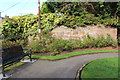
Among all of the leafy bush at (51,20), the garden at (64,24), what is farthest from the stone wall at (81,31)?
the leafy bush at (51,20)

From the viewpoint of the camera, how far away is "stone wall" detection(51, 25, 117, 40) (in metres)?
13.7

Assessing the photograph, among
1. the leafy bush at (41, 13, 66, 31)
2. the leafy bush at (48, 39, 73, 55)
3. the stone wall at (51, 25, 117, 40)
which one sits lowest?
the leafy bush at (48, 39, 73, 55)

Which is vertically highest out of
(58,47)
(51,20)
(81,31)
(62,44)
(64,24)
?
(51,20)

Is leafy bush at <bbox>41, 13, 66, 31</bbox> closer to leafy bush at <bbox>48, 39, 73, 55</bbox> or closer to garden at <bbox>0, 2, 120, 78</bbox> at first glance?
garden at <bbox>0, 2, 120, 78</bbox>

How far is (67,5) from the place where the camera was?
15.4 meters

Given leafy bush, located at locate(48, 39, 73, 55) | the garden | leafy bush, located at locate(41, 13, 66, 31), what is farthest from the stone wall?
leafy bush, located at locate(48, 39, 73, 55)

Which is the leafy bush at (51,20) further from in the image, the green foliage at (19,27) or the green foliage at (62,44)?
the green foliage at (62,44)

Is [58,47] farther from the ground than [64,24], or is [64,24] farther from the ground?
[64,24]

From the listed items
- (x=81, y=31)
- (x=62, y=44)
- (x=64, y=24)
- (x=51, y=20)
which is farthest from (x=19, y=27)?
(x=81, y=31)

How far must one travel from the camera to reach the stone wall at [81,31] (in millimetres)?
13709

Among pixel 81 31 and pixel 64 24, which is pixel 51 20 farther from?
pixel 81 31

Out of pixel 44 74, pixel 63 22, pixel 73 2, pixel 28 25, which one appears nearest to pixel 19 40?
pixel 28 25

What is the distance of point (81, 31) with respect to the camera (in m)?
14.0

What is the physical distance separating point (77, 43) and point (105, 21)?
4086 millimetres
